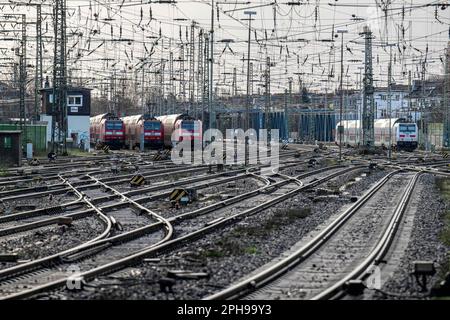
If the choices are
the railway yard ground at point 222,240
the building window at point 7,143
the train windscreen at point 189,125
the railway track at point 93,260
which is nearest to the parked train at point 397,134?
the train windscreen at point 189,125

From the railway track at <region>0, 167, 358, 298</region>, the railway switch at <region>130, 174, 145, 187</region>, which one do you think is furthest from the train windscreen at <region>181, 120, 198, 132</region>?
the railway track at <region>0, 167, 358, 298</region>

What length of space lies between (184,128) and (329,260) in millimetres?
40840

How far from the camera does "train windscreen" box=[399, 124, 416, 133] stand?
63.0m

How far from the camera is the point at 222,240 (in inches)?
569

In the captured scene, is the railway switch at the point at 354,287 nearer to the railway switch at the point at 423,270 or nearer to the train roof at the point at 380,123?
the railway switch at the point at 423,270

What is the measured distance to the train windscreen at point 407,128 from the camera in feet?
207

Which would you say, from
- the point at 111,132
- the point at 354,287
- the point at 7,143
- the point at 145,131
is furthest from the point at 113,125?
the point at 354,287

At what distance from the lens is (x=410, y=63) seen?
6128cm

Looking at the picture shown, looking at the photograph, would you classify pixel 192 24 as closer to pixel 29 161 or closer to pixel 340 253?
pixel 29 161

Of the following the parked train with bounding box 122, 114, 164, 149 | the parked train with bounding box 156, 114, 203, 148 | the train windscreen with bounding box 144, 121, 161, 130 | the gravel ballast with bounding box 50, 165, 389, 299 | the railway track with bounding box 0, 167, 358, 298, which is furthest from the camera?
the parked train with bounding box 122, 114, 164, 149

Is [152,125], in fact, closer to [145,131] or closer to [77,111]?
[145,131]

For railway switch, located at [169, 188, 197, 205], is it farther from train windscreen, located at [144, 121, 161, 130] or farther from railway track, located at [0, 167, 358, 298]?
train windscreen, located at [144, 121, 161, 130]

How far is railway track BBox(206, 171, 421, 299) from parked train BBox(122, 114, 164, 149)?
124 ft
